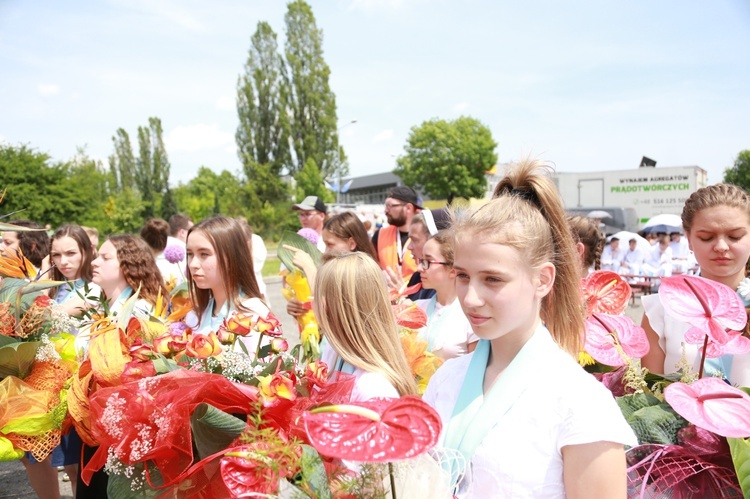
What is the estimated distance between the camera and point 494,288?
127 centimetres

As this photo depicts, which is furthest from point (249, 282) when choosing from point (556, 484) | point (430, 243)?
point (556, 484)

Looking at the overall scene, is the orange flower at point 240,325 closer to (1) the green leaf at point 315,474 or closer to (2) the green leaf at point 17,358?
(1) the green leaf at point 315,474

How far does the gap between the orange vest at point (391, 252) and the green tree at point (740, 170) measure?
56527mm

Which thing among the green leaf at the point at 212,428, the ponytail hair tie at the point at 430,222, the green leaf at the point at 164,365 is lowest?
the green leaf at the point at 212,428

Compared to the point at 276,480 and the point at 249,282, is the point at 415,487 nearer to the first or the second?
the point at 276,480

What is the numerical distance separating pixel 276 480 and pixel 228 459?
0.17 m

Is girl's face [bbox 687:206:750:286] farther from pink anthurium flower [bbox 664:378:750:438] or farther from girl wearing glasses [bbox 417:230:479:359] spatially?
girl wearing glasses [bbox 417:230:479:359]

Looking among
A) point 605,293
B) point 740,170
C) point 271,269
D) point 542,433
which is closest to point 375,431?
point 542,433

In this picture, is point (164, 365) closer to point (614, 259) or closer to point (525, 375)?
point (525, 375)

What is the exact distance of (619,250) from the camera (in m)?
12.6

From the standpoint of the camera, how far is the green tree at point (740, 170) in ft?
169

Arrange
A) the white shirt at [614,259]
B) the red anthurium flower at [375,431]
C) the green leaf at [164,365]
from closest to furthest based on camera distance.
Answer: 1. the red anthurium flower at [375,431]
2. the green leaf at [164,365]
3. the white shirt at [614,259]

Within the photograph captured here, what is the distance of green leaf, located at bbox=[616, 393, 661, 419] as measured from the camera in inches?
53.9

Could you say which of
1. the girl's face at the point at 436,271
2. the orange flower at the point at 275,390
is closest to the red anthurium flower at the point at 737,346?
the orange flower at the point at 275,390
